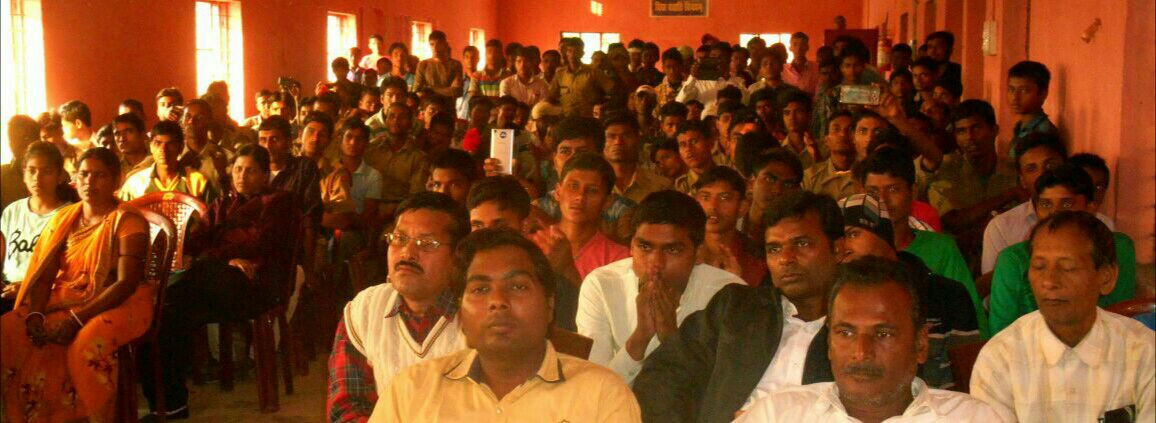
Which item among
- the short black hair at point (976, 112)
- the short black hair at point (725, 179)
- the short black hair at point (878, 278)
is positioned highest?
the short black hair at point (976, 112)

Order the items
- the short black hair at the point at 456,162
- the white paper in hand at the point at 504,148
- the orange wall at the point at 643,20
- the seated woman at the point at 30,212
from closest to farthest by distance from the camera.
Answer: the seated woman at the point at 30,212 → the short black hair at the point at 456,162 → the white paper in hand at the point at 504,148 → the orange wall at the point at 643,20

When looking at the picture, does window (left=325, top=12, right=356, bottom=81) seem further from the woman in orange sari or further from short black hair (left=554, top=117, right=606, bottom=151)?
the woman in orange sari

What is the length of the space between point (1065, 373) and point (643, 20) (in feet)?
71.4

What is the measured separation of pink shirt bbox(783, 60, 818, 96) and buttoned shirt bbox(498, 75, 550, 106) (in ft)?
7.41

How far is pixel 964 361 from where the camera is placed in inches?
119

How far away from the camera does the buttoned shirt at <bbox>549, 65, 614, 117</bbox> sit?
1119cm

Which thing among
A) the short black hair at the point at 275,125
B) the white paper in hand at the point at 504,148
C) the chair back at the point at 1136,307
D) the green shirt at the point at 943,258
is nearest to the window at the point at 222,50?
the short black hair at the point at 275,125

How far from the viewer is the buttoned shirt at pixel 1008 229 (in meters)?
4.54

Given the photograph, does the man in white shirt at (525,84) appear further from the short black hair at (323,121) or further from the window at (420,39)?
the window at (420,39)

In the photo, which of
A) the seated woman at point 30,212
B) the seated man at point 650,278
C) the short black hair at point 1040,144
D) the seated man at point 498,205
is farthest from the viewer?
the seated woman at point 30,212

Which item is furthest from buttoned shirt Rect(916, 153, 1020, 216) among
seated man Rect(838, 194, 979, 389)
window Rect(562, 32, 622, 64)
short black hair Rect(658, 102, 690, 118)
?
window Rect(562, 32, 622, 64)

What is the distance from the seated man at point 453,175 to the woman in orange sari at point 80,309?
1.21 m

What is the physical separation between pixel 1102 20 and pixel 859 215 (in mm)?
2039

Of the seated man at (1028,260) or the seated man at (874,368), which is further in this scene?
the seated man at (1028,260)
